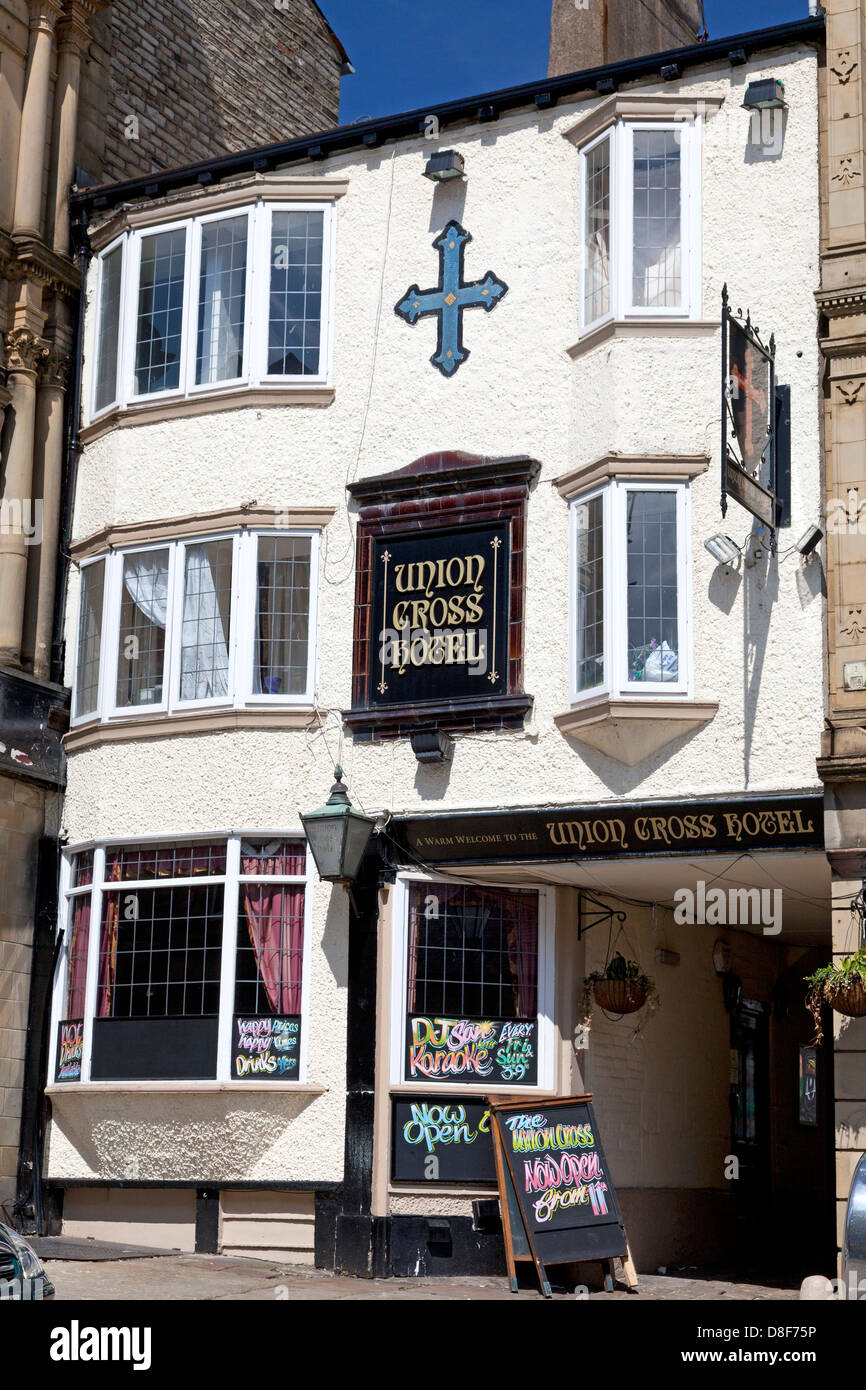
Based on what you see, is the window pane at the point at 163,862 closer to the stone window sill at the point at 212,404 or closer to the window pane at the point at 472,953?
the window pane at the point at 472,953

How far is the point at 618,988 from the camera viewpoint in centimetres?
1562

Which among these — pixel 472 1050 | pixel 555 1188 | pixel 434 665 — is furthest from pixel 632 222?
pixel 555 1188

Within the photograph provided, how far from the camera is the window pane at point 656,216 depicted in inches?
611

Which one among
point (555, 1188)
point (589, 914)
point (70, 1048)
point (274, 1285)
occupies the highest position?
point (589, 914)

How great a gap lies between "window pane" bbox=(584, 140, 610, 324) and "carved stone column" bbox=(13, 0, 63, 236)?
5932 millimetres

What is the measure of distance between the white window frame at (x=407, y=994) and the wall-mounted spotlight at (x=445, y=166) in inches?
261

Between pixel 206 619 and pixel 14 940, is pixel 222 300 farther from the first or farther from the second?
pixel 14 940

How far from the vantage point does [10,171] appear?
18.2 m

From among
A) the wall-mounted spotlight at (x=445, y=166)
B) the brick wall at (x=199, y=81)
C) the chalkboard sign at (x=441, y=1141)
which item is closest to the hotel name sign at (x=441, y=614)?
the wall-mounted spotlight at (x=445, y=166)

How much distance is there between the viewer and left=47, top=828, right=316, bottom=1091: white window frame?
15.6 metres

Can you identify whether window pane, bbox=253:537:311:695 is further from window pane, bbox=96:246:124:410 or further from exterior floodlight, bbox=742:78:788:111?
exterior floodlight, bbox=742:78:788:111

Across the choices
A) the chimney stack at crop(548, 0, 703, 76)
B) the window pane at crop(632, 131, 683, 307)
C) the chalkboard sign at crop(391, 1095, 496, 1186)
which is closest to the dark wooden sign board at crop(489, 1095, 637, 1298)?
the chalkboard sign at crop(391, 1095, 496, 1186)

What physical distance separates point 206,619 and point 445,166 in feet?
16.0
